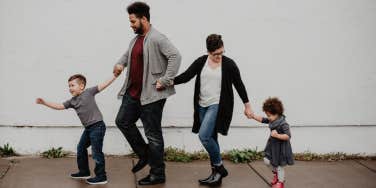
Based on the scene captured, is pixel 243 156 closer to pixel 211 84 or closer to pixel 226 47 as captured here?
pixel 226 47

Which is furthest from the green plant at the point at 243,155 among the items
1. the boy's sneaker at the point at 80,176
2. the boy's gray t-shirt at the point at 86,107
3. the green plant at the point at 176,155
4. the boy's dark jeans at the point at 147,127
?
the boy's gray t-shirt at the point at 86,107

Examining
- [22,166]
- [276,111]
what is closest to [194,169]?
[276,111]

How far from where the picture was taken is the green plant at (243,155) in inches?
269

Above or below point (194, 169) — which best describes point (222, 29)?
above

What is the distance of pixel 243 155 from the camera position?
22.4 ft

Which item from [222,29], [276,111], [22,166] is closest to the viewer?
[276,111]

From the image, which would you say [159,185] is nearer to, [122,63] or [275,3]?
[122,63]

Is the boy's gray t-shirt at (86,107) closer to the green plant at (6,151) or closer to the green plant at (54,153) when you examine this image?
the green plant at (54,153)

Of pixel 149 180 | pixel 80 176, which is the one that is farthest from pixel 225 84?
pixel 80 176

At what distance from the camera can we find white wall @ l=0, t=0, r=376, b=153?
6.66m

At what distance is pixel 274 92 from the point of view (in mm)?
7004

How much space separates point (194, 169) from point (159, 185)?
79cm

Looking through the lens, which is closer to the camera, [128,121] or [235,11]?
[128,121]

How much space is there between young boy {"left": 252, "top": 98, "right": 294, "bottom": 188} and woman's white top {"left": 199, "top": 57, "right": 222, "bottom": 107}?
48 centimetres
